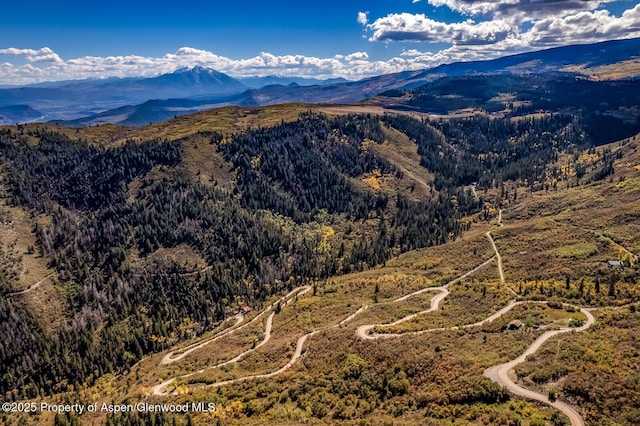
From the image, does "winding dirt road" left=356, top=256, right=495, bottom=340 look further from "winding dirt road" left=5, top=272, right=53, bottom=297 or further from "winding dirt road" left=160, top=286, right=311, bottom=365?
"winding dirt road" left=5, top=272, right=53, bottom=297

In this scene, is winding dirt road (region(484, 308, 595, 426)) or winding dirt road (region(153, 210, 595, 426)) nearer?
winding dirt road (region(484, 308, 595, 426))

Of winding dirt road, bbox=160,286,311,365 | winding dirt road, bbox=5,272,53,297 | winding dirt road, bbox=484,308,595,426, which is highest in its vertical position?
winding dirt road, bbox=484,308,595,426

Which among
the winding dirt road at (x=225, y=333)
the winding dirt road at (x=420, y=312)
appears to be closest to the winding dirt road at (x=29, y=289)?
the winding dirt road at (x=225, y=333)

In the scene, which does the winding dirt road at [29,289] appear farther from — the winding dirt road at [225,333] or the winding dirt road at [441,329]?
the winding dirt road at [441,329]

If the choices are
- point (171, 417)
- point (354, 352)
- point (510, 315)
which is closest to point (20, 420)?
point (171, 417)

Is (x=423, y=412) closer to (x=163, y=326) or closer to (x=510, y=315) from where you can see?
(x=510, y=315)

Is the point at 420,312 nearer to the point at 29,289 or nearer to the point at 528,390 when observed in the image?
the point at 528,390

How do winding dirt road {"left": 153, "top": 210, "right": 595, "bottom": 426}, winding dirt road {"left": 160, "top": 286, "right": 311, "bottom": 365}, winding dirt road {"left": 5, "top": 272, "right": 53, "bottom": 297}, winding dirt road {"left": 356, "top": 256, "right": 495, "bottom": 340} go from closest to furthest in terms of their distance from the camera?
winding dirt road {"left": 153, "top": 210, "right": 595, "bottom": 426}, winding dirt road {"left": 356, "top": 256, "right": 495, "bottom": 340}, winding dirt road {"left": 160, "top": 286, "right": 311, "bottom": 365}, winding dirt road {"left": 5, "top": 272, "right": 53, "bottom": 297}

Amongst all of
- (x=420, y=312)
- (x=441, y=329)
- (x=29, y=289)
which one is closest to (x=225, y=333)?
(x=420, y=312)

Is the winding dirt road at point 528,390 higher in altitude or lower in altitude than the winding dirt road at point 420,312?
higher

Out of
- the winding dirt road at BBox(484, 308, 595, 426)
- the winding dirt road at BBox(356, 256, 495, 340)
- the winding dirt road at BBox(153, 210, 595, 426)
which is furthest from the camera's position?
the winding dirt road at BBox(356, 256, 495, 340)

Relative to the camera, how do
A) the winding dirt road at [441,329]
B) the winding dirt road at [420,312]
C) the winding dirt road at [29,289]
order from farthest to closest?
the winding dirt road at [29,289] → the winding dirt road at [420,312] → the winding dirt road at [441,329]

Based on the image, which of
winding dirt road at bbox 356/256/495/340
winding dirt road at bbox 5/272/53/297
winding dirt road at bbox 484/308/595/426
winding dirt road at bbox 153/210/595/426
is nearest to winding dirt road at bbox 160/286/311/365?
winding dirt road at bbox 153/210/595/426
